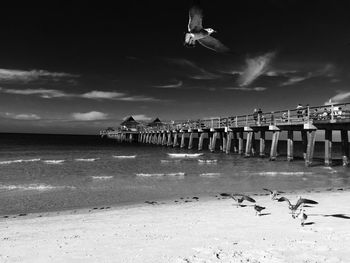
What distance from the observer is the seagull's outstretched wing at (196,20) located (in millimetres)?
6582

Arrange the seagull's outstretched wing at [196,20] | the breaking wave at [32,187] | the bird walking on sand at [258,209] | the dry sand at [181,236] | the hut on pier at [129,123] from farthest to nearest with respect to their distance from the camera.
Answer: the hut on pier at [129,123], the breaking wave at [32,187], the bird walking on sand at [258,209], the seagull's outstretched wing at [196,20], the dry sand at [181,236]

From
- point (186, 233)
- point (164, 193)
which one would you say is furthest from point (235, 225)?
point (164, 193)

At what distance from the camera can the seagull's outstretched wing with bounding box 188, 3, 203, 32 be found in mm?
6582

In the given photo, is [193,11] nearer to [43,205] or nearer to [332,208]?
[332,208]

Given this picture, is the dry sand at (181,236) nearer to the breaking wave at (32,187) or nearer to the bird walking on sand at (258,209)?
the bird walking on sand at (258,209)

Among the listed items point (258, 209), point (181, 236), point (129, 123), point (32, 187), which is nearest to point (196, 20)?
point (181, 236)

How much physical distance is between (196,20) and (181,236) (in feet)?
13.5

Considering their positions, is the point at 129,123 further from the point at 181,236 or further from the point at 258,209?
the point at 181,236

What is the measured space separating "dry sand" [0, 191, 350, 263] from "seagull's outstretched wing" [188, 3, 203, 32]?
3.97 metres

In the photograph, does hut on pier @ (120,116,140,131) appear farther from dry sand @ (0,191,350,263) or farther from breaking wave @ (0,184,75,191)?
dry sand @ (0,191,350,263)

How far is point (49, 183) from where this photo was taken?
55.0ft

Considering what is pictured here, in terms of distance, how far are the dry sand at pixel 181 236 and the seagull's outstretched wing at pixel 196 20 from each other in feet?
13.0

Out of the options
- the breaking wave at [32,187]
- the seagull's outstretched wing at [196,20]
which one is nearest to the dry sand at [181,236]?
the seagull's outstretched wing at [196,20]

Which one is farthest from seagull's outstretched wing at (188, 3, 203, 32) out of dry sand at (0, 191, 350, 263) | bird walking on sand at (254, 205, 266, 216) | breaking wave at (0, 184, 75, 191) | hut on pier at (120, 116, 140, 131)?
hut on pier at (120, 116, 140, 131)
